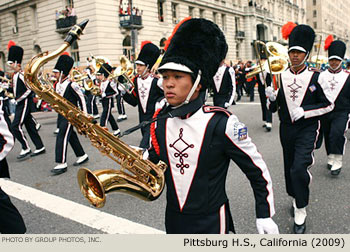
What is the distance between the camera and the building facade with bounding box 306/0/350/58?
88.6m

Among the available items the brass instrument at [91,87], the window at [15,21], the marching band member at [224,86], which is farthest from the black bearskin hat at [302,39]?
the window at [15,21]

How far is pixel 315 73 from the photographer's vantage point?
12.7ft

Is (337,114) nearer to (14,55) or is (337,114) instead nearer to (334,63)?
(334,63)

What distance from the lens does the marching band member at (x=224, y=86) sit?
333 inches

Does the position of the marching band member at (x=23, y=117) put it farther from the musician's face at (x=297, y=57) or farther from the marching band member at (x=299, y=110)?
the musician's face at (x=297, y=57)

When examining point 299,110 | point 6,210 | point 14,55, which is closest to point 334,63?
point 299,110

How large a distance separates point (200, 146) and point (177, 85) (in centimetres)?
43

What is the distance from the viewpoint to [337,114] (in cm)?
588

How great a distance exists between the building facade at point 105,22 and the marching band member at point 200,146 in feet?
58.4

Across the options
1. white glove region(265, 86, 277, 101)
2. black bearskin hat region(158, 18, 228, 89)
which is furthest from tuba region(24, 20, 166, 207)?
white glove region(265, 86, 277, 101)

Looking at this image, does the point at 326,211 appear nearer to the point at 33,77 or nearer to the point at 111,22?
the point at 33,77

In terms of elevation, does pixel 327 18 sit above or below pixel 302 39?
above

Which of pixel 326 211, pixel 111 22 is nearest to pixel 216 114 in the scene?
pixel 326 211

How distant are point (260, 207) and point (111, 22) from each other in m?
27.2
